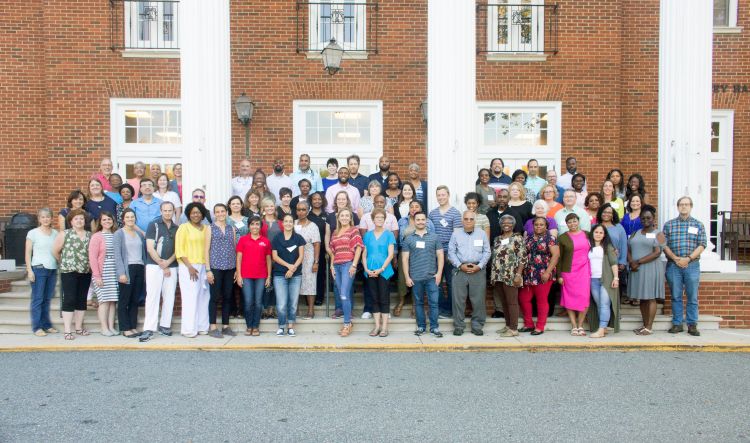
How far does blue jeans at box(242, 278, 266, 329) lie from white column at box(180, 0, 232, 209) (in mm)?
1593

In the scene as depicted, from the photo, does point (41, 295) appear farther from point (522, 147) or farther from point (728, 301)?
point (728, 301)

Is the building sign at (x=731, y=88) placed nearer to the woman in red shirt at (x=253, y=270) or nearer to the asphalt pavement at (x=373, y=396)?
the asphalt pavement at (x=373, y=396)

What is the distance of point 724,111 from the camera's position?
1384 centimetres

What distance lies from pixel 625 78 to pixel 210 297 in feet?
33.2

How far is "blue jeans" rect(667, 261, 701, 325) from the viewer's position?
8812 millimetres

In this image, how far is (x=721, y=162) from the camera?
1398cm

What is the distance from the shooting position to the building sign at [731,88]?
13734mm

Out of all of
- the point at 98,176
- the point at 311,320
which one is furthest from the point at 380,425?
the point at 98,176

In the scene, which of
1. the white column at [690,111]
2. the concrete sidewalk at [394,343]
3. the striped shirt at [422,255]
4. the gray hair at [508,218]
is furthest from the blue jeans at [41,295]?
the white column at [690,111]

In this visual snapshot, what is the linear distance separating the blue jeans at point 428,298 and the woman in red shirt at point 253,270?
2082 mm

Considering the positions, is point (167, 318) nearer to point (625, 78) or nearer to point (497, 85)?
point (497, 85)

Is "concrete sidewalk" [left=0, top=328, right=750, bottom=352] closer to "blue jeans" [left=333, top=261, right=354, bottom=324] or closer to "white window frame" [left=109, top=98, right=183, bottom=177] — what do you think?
"blue jeans" [left=333, top=261, right=354, bottom=324]

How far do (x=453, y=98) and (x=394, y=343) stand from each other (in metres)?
3.76

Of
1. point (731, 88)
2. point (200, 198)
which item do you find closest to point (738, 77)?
point (731, 88)
